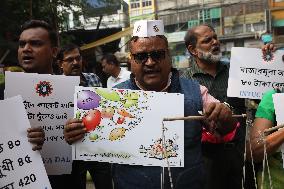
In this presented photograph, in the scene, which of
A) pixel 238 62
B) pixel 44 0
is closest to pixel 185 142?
pixel 238 62

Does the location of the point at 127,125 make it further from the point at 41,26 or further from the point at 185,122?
the point at 41,26

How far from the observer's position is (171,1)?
51.6 m

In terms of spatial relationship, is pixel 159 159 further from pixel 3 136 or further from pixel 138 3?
pixel 138 3

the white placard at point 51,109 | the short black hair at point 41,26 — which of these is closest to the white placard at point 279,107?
the white placard at point 51,109

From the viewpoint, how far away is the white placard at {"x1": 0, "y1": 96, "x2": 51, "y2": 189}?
2342 mm

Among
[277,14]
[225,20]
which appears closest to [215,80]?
[277,14]

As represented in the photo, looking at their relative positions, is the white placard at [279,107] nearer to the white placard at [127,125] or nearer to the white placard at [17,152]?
the white placard at [127,125]

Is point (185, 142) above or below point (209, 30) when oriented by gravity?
below

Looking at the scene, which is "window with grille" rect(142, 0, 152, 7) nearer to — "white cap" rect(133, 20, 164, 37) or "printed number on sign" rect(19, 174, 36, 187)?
"white cap" rect(133, 20, 164, 37)

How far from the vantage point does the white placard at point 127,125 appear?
7.84 feet

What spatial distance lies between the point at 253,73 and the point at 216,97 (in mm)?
409

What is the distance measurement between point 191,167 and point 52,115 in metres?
0.98

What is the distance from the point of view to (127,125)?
2.42 m

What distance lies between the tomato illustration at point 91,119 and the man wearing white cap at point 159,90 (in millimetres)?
90
